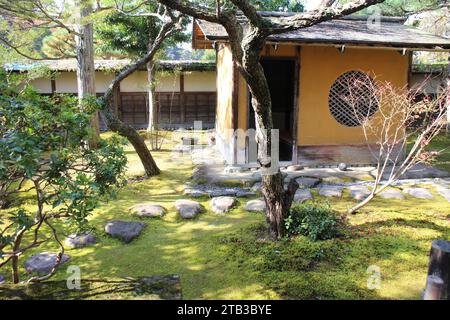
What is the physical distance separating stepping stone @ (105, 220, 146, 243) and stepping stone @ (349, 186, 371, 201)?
408 cm

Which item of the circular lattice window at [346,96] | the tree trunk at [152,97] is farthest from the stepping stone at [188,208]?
the tree trunk at [152,97]

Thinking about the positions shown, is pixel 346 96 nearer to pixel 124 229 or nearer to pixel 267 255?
pixel 267 255

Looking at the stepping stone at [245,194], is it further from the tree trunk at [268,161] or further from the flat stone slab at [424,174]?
the flat stone slab at [424,174]

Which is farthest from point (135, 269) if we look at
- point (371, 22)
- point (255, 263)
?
point (371, 22)

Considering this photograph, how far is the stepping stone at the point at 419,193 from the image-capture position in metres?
7.87

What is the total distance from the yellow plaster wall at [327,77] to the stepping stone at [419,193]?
2501 millimetres

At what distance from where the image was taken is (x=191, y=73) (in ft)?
59.7

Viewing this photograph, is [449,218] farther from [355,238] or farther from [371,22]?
[371,22]

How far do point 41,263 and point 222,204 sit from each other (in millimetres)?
3227

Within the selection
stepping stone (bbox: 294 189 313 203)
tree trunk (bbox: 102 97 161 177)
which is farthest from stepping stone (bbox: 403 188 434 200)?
tree trunk (bbox: 102 97 161 177)

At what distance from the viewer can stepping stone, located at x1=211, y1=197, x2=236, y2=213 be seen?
289 inches

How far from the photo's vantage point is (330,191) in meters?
8.09

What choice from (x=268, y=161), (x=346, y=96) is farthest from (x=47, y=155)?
(x=346, y=96)
